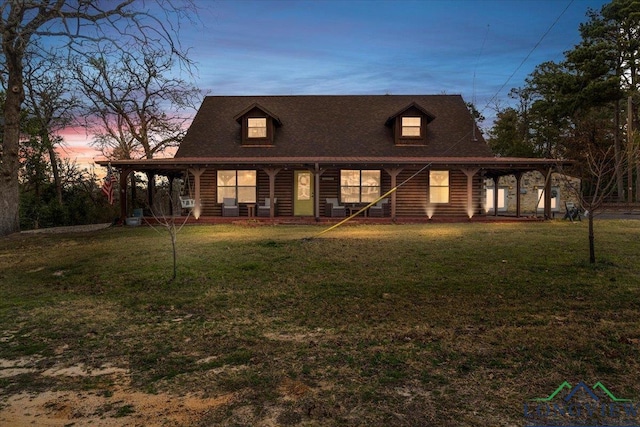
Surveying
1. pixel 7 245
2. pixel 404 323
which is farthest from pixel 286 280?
pixel 7 245

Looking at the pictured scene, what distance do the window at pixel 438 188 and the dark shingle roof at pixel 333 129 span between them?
1.00 m

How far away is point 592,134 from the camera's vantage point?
122ft

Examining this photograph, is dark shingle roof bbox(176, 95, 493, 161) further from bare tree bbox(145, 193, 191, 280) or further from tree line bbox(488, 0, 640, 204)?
tree line bbox(488, 0, 640, 204)

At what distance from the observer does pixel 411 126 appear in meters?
22.8

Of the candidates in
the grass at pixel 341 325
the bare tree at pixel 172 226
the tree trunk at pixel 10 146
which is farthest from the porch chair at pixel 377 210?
the tree trunk at pixel 10 146

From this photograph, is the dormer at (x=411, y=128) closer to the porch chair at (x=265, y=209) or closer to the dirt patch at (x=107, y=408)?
the porch chair at (x=265, y=209)

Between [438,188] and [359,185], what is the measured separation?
399 centimetres

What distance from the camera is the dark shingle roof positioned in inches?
881

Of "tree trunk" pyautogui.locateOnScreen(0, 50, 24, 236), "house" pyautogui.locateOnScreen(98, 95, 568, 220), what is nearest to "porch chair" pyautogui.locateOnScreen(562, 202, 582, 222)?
"house" pyautogui.locateOnScreen(98, 95, 568, 220)

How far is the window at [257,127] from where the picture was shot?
23016mm

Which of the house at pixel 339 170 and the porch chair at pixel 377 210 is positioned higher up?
the house at pixel 339 170

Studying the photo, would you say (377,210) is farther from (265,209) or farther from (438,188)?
(265,209)

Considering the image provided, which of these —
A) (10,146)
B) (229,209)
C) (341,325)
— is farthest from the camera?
(229,209)

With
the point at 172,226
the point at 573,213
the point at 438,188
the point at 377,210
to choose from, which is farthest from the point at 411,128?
the point at 172,226
